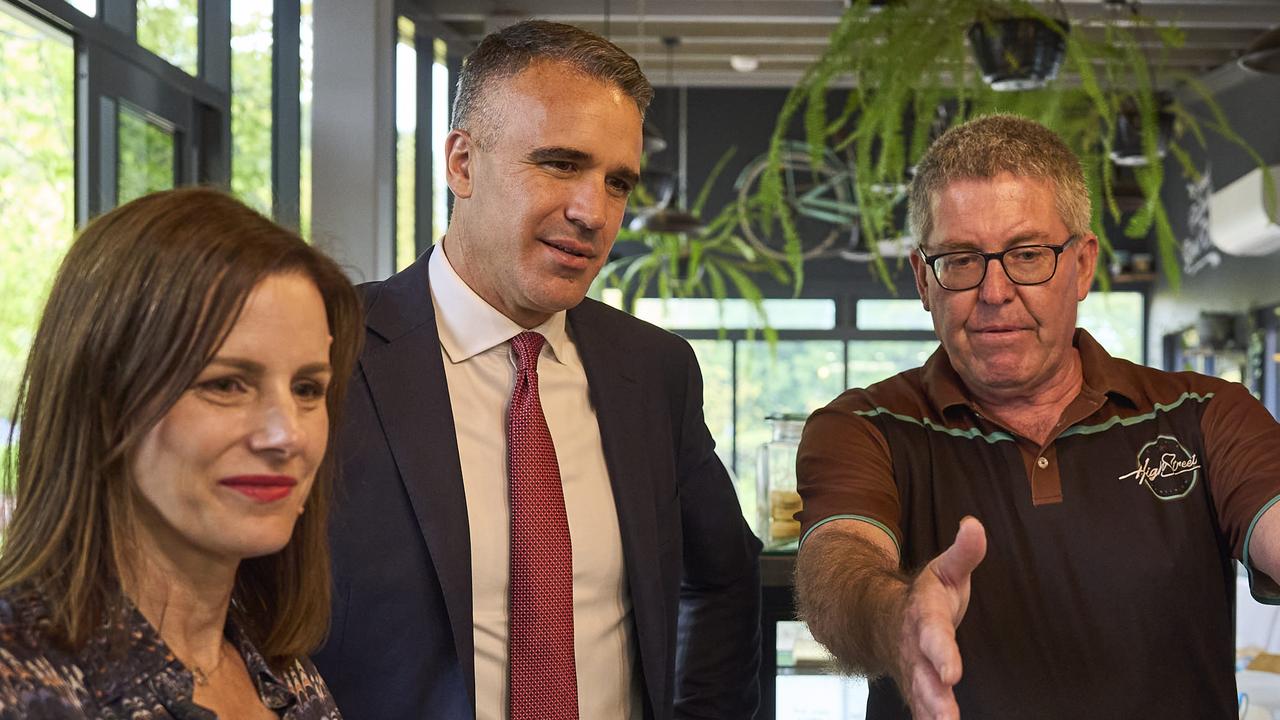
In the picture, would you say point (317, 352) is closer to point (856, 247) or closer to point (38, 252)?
point (38, 252)

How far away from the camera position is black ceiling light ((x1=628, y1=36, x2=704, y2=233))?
6.66m

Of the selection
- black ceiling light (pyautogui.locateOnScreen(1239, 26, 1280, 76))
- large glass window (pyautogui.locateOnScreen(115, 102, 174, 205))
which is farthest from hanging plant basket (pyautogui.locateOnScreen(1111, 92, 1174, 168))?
large glass window (pyautogui.locateOnScreen(115, 102, 174, 205))

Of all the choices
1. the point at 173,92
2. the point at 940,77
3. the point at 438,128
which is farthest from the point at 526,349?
the point at 438,128

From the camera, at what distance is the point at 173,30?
14.3ft

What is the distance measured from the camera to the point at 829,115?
32.9 ft

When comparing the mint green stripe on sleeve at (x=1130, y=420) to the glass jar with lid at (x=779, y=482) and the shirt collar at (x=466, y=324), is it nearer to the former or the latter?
the shirt collar at (x=466, y=324)

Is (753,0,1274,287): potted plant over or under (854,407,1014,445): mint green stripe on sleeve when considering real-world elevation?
over

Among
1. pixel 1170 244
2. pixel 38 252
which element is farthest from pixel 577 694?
pixel 1170 244

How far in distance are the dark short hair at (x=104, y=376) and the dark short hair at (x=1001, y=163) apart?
3.12 feet

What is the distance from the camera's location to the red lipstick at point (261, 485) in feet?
3.57

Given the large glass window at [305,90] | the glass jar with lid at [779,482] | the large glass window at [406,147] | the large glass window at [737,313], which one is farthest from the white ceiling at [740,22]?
the glass jar with lid at [779,482]

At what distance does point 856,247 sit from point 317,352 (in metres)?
7.94

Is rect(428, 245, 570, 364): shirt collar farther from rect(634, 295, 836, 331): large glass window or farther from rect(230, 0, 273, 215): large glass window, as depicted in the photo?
rect(634, 295, 836, 331): large glass window

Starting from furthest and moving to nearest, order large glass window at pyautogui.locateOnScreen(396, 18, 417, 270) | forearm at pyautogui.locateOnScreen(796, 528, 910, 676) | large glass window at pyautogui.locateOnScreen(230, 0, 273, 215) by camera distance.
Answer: large glass window at pyautogui.locateOnScreen(396, 18, 417, 270) → large glass window at pyautogui.locateOnScreen(230, 0, 273, 215) → forearm at pyautogui.locateOnScreen(796, 528, 910, 676)
